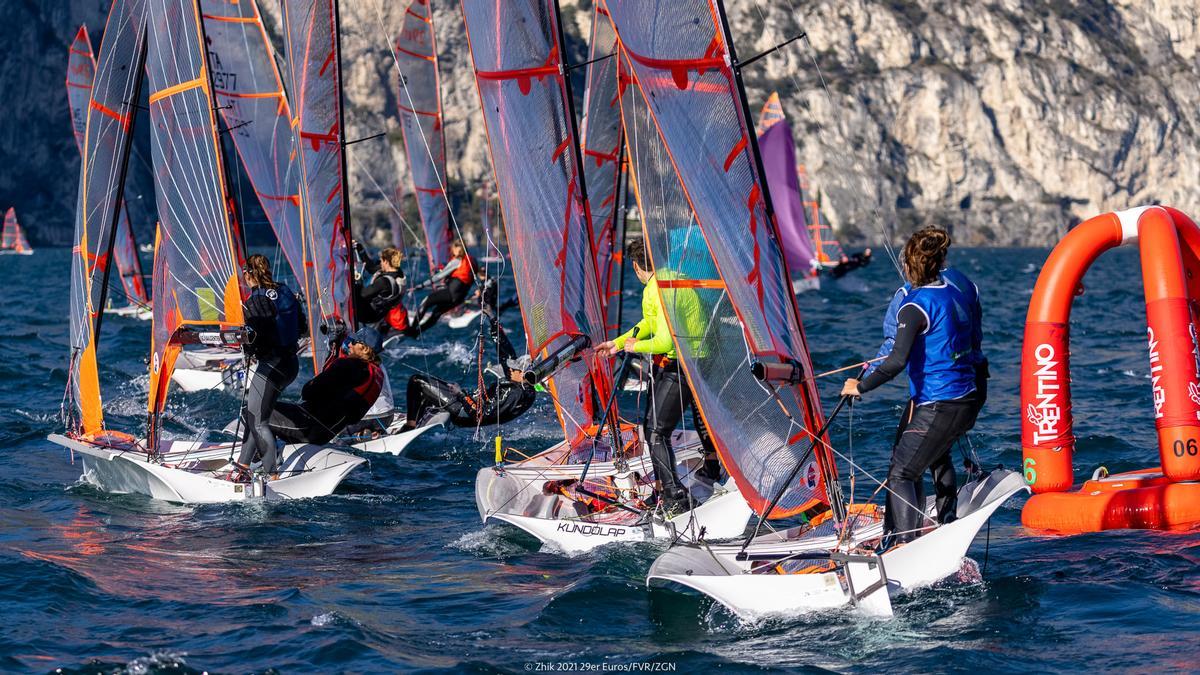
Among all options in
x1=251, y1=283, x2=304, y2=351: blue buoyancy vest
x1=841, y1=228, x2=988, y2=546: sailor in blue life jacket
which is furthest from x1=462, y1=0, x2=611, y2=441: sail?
x1=841, y1=228, x2=988, y2=546: sailor in blue life jacket

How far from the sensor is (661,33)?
25.5 feet

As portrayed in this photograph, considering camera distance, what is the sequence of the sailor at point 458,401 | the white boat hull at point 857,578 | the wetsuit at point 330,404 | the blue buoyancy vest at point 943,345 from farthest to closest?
the sailor at point 458,401, the wetsuit at point 330,404, the blue buoyancy vest at point 943,345, the white boat hull at point 857,578

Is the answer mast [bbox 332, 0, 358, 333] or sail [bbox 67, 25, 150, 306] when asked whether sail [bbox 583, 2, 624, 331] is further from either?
sail [bbox 67, 25, 150, 306]

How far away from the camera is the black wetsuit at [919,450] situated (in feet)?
23.5

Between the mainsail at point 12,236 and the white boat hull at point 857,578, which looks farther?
the mainsail at point 12,236

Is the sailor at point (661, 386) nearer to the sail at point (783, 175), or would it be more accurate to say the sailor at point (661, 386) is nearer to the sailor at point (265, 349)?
the sailor at point (265, 349)

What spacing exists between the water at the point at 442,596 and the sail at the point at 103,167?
4.50 feet

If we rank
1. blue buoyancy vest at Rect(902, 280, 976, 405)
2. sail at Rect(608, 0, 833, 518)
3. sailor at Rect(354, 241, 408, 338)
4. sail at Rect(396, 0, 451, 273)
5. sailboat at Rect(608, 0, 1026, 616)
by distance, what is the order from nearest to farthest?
blue buoyancy vest at Rect(902, 280, 976, 405)
sailboat at Rect(608, 0, 1026, 616)
sail at Rect(608, 0, 833, 518)
sailor at Rect(354, 241, 408, 338)
sail at Rect(396, 0, 451, 273)

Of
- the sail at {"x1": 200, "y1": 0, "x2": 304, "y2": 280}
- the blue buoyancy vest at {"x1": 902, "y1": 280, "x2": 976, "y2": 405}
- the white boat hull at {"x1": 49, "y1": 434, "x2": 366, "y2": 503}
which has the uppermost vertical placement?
the sail at {"x1": 200, "y1": 0, "x2": 304, "y2": 280}

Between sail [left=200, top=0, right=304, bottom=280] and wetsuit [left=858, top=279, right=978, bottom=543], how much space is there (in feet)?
A: 41.8

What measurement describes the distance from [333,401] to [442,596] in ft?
11.3

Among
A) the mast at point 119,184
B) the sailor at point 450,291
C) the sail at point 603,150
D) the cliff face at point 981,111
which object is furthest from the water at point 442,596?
the cliff face at point 981,111

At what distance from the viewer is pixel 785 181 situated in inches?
1569

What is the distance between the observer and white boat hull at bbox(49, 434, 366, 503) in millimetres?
10648
